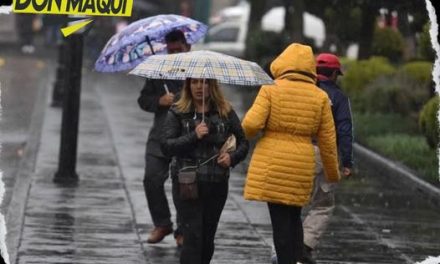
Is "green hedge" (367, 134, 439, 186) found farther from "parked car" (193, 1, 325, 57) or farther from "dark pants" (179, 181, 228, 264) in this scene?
"parked car" (193, 1, 325, 57)

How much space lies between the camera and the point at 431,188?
14875 millimetres

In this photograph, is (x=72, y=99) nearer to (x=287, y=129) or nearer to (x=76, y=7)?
(x=76, y=7)

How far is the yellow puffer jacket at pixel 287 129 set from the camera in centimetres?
912

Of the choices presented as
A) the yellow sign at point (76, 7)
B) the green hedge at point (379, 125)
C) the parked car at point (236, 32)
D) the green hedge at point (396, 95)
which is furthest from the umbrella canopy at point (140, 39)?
the parked car at point (236, 32)

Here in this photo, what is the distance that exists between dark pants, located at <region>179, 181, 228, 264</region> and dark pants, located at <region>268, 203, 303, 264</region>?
391 mm

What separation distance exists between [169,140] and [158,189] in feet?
7.54

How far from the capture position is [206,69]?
909 centimetres

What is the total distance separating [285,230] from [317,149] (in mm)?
1344

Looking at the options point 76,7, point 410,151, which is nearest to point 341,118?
point 76,7

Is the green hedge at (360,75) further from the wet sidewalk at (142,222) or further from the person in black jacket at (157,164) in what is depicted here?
the person in black jacket at (157,164)

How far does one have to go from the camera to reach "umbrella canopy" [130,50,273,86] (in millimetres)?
9070

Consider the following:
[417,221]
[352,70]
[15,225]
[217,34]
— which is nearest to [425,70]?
[352,70]

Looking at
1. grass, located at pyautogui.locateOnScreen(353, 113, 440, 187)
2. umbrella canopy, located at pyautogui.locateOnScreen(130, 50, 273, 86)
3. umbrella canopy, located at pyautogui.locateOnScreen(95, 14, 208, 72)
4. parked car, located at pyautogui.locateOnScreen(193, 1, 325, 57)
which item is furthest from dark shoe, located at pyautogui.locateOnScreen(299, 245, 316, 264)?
parked car, located at pyautogui.locateOnScreen(193, 1, 325, 57)

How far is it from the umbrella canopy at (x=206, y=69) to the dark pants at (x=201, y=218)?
0.73 m
